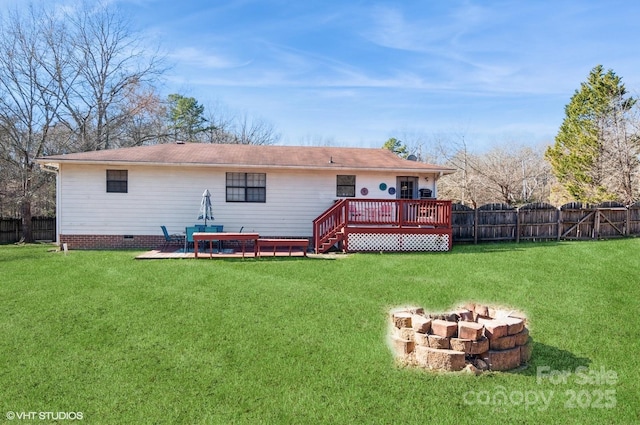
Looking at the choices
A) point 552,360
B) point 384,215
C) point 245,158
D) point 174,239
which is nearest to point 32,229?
point 174,239

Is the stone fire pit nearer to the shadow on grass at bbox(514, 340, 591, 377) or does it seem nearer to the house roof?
the shadow on grass at bbox(514, 340, 591, 377)

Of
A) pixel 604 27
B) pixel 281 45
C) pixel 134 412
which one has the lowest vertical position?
pixel 134 412

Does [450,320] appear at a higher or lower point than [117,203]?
lower

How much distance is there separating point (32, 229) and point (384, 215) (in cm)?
1906

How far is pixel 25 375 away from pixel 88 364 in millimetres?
551

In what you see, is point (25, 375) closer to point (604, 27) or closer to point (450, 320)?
point (450, 320)

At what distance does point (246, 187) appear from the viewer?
13.2 metres

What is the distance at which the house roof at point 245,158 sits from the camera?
40.6ft

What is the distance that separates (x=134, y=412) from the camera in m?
3.30

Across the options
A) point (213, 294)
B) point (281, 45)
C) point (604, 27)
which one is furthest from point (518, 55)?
point (213, 294)

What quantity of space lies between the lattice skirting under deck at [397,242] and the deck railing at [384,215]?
1.04 feet

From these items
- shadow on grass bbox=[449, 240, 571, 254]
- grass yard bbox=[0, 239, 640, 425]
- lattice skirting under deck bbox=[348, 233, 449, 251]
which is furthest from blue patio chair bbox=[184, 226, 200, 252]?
shadow on grass bbox=[449, 240, 571, 254]

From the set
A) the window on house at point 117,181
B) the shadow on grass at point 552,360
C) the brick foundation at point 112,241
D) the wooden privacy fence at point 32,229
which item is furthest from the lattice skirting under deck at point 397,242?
the wooden privacy fence at point 32,229

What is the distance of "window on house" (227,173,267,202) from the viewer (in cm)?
1312
